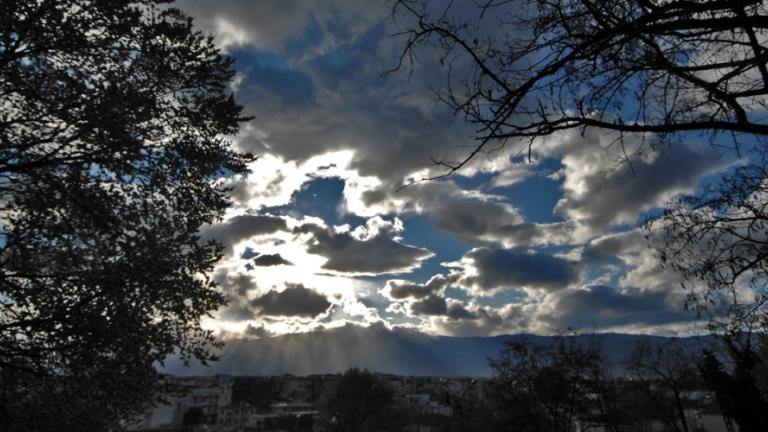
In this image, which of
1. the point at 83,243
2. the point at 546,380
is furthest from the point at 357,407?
the point at 83,243

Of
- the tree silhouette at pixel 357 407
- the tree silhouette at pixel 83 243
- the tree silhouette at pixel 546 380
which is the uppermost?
the tree silhouette at pixel 83 243

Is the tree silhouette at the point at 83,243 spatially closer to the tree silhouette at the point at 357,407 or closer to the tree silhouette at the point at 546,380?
the tree silhouette at the point at 546,380

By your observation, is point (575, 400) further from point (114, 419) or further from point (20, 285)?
point (20, 285)

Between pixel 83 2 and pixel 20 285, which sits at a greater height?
pixel 83 2

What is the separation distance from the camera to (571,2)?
350 cm

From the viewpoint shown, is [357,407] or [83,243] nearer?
[83,243]

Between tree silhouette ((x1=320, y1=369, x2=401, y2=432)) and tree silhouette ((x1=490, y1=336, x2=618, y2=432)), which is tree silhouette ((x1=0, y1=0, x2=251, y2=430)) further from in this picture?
tree silhouette ((x1=320, y1=369, x2=401, y2=432))

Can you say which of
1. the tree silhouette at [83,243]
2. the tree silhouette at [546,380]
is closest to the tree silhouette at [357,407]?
the tree silhouette at [546,380]

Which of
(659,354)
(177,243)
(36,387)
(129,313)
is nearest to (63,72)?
(177,243)

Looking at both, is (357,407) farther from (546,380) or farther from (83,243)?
(83,243)

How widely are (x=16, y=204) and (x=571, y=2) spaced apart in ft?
28.3

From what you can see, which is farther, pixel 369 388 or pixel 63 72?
pixel 369 388

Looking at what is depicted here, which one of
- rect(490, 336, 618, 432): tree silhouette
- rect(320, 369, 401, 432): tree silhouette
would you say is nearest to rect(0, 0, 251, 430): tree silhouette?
rect(490, 336, 618, 432): tree silhouette

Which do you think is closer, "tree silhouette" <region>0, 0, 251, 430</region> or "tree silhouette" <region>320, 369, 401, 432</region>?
"tree silhouette" <region>0, 0, 251, 430</region>
